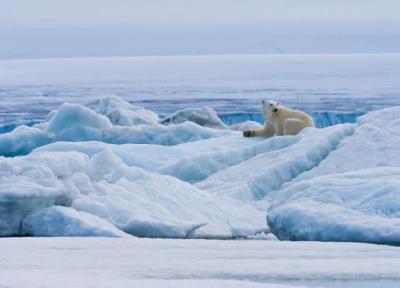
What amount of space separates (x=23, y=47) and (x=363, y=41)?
2743 cm

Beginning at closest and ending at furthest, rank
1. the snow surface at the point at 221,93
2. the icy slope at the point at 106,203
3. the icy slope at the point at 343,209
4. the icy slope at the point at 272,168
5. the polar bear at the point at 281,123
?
the icy slope at the point at 343,209, the icy slope at the point at 106,203, the icy slope at the point at 272,168, the polar bear at the point at 281,123, the snow surface at the point at 221,93

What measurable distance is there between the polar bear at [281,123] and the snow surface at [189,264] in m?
5.69

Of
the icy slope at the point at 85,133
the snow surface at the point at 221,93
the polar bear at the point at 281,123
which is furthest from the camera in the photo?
the snow surface at the point at 221,93

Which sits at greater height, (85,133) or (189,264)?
(189,264)

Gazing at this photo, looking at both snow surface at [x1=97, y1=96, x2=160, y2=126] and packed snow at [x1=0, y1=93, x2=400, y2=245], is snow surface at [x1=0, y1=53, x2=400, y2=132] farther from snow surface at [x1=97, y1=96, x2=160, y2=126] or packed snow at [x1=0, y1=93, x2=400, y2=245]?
packed snow at [x1=0, y1=93, x2=400, y2=245]

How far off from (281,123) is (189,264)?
677 centimetres

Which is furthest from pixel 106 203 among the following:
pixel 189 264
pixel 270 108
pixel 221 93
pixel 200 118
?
pixel 221 93

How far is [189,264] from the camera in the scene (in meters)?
3.96

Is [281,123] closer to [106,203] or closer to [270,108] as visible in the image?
[270,108]

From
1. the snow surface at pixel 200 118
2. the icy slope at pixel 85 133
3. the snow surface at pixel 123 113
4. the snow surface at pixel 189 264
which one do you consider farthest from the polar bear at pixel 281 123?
the snow surface at pixel 189 264

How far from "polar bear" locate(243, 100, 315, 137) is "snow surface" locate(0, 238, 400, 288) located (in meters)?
5.69

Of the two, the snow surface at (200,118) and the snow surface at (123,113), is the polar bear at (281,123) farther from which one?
the snow surface at (123,113)

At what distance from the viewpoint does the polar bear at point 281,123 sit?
10422 mm

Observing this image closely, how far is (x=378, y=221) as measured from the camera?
5.59 metres
